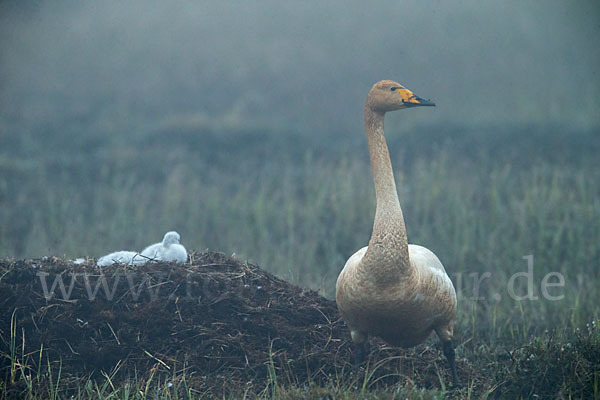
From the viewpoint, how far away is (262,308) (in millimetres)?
5773

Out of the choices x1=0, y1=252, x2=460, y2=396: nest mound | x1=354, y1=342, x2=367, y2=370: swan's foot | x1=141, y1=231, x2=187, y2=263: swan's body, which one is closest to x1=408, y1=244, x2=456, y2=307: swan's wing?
x1=0, y1=252, x2=460, y2=396: nest mound

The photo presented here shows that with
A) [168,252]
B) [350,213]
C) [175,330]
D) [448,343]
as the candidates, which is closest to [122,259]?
[168,252]

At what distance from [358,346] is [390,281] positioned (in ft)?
2.58

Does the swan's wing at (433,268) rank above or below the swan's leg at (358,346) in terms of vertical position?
above

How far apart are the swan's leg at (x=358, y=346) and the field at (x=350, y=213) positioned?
292mm

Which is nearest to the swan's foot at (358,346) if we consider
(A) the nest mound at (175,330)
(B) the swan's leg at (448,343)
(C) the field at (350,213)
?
(A) the nest mound at (175,330)

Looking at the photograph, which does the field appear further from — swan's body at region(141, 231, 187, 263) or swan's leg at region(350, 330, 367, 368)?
swan's body at region(141, 231, 187, 263)

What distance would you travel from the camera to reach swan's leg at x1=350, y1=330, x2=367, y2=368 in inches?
215

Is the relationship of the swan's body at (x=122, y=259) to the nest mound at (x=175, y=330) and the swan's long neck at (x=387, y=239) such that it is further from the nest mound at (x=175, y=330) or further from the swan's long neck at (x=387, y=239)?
the swan's long neck at (x=387, y=239)

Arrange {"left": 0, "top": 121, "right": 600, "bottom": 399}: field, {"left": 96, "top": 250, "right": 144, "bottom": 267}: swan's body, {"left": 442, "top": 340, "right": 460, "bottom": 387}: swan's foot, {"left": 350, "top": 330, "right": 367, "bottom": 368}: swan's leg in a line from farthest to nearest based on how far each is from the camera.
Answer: {"left": 96, "top": 250, "right": 144, "bottom": 267}: swan's body
{"left": 0, "top": 121, "right": 600, "bottom": 399}: field
{"left": 442, "top": 340, "right": 460, "bottom": 387}: swan's foot
{"left": 350, "top": 330, "right": 367, "bottom": 368}: swan's leg

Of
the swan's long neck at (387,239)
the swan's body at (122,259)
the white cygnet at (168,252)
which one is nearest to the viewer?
the swan's long neck at (387,239)

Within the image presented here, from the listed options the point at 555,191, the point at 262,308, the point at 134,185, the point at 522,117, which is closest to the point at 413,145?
the point at 522,117

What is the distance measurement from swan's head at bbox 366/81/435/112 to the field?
2.11 metres

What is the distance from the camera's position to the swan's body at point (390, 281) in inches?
198
